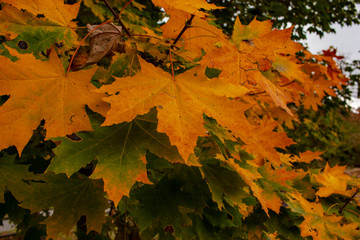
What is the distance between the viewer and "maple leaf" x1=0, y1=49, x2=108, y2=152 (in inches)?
28.4

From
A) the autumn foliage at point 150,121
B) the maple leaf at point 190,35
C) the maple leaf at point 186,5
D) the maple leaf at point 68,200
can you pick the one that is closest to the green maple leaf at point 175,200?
the autumn foliage at point 150,121

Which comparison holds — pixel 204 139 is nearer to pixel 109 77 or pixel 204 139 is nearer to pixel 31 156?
pixel 109 77

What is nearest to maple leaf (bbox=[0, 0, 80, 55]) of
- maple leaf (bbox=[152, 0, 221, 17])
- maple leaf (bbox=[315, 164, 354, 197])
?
maple leaf (bbox=[152, 0, 221, 17])

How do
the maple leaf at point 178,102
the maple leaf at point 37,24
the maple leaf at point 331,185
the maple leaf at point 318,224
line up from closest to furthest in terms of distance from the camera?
1. the maple leaf at point 178,102
2. the maple leaf at point 37,24
3. the maple leaf at point 318,224
4. the maple leaf at point 331,185

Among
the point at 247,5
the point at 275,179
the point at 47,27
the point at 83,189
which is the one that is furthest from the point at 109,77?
the point at 247,5

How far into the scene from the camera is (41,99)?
0.76 m

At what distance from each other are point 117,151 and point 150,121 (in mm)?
133

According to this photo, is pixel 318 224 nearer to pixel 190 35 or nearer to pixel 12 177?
pixel 190 35

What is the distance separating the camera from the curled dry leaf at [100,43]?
867 mm

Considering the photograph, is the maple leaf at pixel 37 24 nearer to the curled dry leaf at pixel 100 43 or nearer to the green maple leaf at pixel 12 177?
the curled dry leaf at pixel 100 43

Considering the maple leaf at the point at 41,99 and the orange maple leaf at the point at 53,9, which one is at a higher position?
the orange maple leaf at the point at 53,9

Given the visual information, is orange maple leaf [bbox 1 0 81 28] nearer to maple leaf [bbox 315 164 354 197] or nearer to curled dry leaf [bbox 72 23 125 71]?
curled dry leaf [bbox 72 23 125 71]

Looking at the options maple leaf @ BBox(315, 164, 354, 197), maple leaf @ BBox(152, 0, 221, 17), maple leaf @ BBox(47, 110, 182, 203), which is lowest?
maple leaf @ BBox(315, 164, 354, 197)

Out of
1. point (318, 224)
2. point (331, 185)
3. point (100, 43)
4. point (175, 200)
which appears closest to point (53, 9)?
point (100, 43)
